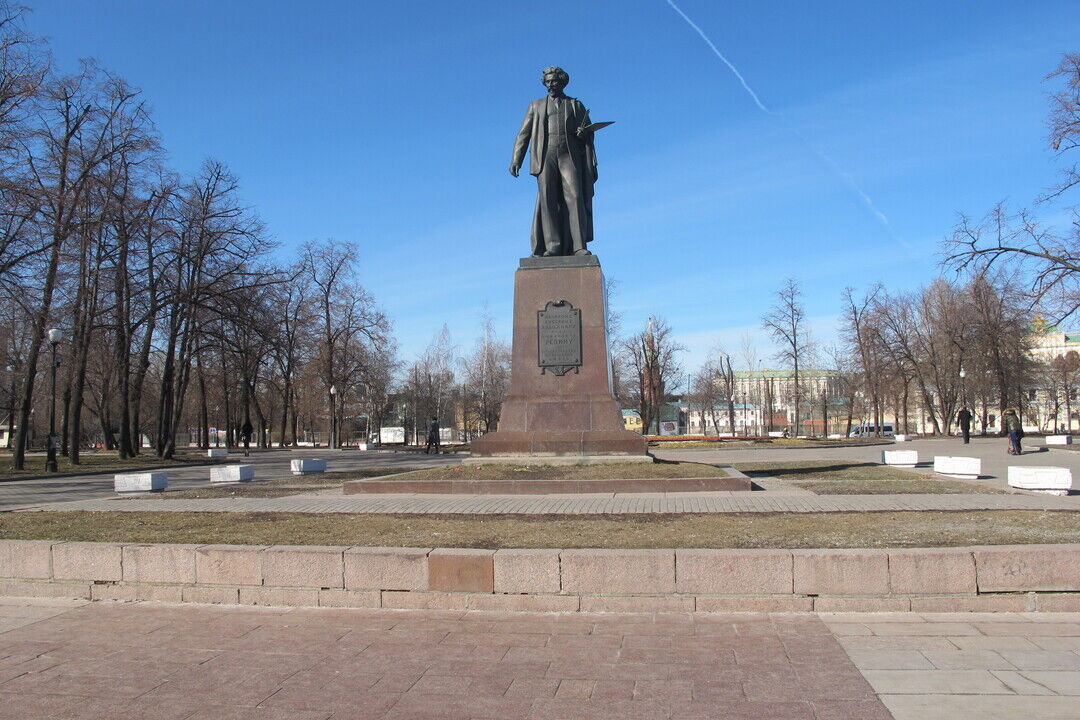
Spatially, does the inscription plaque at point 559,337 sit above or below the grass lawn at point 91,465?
above

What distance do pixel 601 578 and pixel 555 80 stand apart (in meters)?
12.0

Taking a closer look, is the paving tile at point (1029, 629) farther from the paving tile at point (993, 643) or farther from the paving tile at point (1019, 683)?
the paving tile at point (1019, 683)

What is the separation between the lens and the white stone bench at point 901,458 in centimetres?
1914

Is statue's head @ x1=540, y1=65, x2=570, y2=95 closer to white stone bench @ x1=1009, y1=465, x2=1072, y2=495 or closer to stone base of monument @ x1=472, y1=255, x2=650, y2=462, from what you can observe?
stone base of monument @ x1=472, y1=255, x2=650, y2=462

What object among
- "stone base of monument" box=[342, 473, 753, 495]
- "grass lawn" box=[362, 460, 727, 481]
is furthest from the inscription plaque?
"stone base of monument" box=[342, 473, 753, 495]

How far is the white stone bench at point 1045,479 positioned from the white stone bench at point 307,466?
15.4 meters

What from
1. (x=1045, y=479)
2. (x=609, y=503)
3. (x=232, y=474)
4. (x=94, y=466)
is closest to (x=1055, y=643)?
(x=609, y=503)

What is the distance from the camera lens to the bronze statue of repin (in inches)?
Answer: 628

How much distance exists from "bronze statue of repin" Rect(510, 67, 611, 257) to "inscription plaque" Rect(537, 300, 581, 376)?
4.34 ft

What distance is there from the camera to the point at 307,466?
69.1 ft

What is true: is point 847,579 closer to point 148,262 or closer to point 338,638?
point 338,638

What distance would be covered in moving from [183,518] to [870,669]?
27.0ft

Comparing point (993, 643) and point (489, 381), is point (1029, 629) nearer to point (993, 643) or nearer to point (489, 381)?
point (993, 643)

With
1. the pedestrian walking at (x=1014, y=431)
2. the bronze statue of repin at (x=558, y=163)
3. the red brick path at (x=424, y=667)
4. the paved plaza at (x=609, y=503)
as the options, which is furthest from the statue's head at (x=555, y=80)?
the pedestrian walking at (x=1014, y=431)
